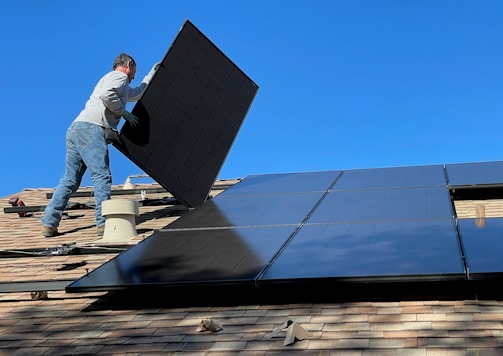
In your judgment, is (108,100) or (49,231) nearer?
(108,100)

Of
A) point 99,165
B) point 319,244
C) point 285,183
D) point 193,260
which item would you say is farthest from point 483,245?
point 99,165

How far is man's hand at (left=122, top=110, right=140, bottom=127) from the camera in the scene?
7914 millimetres

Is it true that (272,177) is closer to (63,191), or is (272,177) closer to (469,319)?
(63,191)

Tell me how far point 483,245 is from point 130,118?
4.47 meters

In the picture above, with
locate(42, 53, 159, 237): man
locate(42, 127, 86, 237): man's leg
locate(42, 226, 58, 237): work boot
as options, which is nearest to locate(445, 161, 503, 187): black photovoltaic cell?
locate(42, 53, 159, 237): man

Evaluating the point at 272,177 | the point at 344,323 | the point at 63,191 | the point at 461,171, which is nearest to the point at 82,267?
→ the point at 63,191

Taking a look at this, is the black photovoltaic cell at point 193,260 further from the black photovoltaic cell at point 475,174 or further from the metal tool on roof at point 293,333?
the black photovoltaic cell at point 475,174

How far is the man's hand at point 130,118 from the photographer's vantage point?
7.91m

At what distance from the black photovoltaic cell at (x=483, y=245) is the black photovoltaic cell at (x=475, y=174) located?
179 cm

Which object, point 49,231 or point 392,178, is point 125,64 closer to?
point 49,231

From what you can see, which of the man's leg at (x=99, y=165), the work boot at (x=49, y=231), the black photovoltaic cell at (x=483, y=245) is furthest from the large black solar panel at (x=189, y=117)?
the black photovoltaic cell at (x=483, y=245)

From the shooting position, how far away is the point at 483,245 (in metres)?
4.76

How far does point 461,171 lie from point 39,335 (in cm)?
572

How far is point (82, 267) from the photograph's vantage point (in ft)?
20.6
